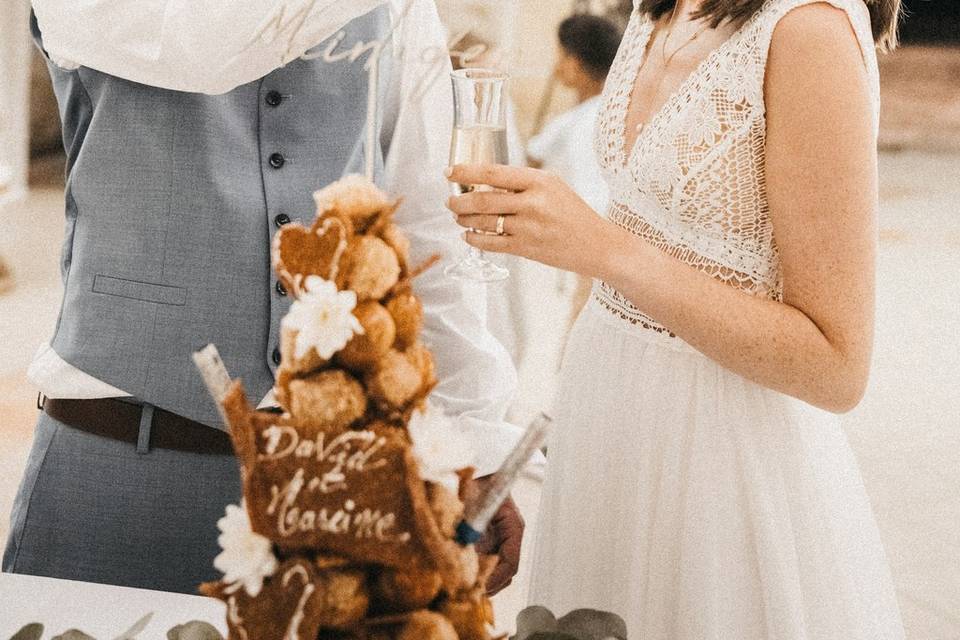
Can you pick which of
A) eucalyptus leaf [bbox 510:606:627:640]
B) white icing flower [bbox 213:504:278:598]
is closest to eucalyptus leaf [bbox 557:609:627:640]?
eucalyptus leaf [bbox 510:606:627:640]

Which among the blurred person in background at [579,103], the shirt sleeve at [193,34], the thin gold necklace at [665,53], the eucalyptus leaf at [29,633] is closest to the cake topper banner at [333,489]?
the eucalyptus leaf at [29,633]

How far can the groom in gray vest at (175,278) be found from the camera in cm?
134

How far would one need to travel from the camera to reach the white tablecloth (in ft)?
3.55

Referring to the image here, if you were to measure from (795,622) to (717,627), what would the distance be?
10 centimetres

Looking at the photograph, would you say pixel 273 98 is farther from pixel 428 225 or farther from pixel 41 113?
pixel 41 113

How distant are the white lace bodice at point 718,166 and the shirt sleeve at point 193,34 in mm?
433

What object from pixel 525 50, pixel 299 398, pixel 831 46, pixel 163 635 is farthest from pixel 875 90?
pixel 525 50

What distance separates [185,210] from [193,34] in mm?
261

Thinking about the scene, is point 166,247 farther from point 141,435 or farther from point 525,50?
point 525,50

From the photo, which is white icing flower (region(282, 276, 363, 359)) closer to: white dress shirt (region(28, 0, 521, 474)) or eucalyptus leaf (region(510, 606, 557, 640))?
eucalyptus leaf (region(510, 606, 557, 640))

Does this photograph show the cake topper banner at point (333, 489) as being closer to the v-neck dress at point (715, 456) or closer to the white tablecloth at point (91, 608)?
the white tablecloth at point (91, 608)

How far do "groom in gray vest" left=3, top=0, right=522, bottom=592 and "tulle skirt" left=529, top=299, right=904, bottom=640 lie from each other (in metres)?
0.17

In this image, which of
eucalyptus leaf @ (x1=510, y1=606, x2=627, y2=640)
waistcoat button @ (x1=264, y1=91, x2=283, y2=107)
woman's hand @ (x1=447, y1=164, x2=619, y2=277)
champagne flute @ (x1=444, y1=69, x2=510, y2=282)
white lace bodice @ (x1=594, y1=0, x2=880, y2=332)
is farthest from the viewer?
waistcoat button @ (x1=264, y1=91, x2=283, y2=107)

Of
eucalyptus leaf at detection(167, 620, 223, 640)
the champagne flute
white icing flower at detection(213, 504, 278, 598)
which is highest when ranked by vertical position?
the champagne flute
